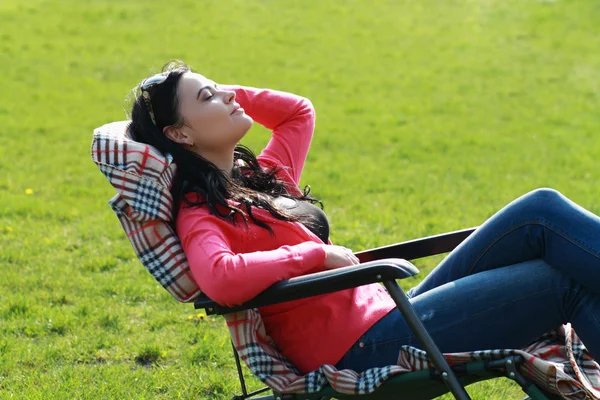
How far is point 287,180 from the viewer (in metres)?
3.81

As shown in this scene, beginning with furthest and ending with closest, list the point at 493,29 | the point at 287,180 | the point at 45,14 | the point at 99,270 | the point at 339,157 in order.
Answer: the point at 45,14, the point at 493,29, the point at 339,157, the point at 99,270, the point at 287,180

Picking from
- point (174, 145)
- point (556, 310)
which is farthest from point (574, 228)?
point (174, 145)

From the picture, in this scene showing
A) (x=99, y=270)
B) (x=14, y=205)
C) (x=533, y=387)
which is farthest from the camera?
(x=14, y=205)

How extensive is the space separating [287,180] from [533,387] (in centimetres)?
145

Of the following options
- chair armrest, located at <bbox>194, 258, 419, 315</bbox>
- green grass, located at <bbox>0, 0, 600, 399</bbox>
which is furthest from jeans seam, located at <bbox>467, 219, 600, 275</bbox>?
green grass, located at <bbox>0, 0, 600, 399</bbox>

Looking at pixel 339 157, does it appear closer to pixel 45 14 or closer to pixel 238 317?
pixel 238 317

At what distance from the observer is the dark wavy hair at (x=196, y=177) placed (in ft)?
10.5

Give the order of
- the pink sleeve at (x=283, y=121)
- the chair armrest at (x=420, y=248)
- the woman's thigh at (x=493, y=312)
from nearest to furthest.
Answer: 1. the woman's thigh at (x=493, y=312)
2. the chair armrest at (x=420, y=248)
3. the pink sleeve at (x=283, y=121)

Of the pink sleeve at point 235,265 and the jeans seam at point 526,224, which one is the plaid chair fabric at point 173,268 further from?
the jeans seam at point 526,224

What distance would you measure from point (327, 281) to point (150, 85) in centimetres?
111

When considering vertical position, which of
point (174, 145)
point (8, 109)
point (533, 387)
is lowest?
point (8, 109)

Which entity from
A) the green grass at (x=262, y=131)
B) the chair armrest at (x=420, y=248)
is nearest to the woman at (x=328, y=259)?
the chair armrest at (x=420, y=248)

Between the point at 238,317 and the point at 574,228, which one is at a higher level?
the point at 574,228

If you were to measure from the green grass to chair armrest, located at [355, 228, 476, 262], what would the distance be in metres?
0.77
